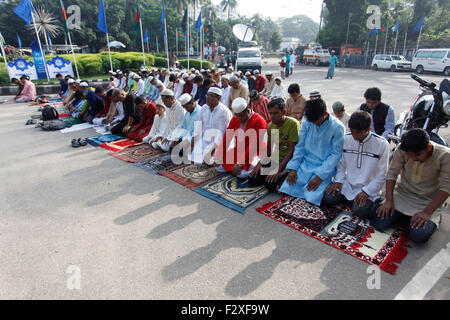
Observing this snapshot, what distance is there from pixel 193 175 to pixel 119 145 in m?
2.42

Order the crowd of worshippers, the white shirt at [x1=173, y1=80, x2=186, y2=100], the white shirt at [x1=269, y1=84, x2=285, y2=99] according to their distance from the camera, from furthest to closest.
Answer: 1. the white shirt at [x1=173, y1=80, x2=186, y2=100]
2. the white shirt at [x1=269, y1=84, x2=285, y2=99]
3. the crowd of worshippers

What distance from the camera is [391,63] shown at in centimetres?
2177

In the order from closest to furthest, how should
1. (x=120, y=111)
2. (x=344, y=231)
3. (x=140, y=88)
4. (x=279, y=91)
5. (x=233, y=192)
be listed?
(x=344, y=231) < (x=233, y=192) < (x=120, y=111) < (x=279, y=91) < (x=140, y=88)

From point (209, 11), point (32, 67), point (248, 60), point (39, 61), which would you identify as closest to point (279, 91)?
point (248, 60)

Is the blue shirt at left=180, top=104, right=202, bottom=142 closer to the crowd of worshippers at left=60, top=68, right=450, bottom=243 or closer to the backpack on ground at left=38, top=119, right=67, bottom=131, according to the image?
the crowd of worshippers at left=60, top=68, right=450, bottom=243

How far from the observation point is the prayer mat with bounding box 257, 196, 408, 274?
253 centimetres

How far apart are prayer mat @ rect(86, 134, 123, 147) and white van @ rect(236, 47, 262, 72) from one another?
13.5 meters

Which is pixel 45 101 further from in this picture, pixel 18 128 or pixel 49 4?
pixel 49 4

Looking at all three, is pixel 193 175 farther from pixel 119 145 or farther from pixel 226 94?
pixel 226 94

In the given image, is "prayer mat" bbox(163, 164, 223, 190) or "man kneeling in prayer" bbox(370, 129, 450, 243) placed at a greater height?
"man kneeling in prayer" bbox(370, 129, 450, 243)

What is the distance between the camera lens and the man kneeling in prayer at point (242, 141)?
4.04 meters

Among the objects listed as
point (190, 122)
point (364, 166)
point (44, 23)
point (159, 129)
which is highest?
point (44, 23)

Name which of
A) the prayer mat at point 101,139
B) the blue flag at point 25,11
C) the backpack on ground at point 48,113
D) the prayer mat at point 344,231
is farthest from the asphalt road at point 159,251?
the blue flag at point 25,11

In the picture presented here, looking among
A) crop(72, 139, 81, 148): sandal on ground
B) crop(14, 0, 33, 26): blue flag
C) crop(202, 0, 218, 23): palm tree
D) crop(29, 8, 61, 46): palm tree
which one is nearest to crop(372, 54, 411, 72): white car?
crop(72, 139, 81, 148): sandal on ground
